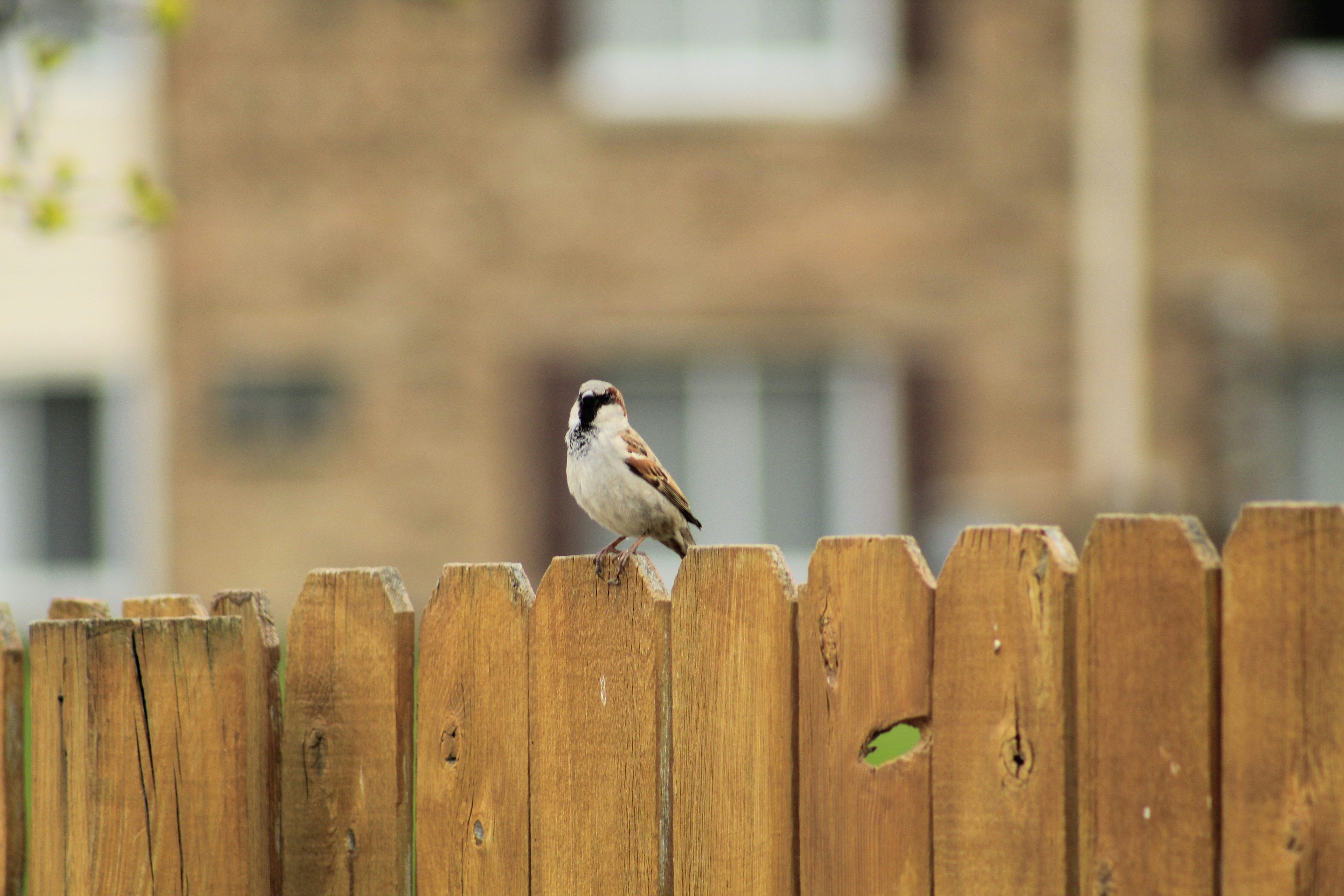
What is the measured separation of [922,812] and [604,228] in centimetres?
861

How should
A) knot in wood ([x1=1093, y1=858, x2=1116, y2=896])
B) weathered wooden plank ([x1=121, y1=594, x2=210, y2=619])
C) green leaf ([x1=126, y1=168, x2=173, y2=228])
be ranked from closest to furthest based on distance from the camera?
knot in wood ([x1=1093, y1=858, x2=1116, y2=896])
weathered wooden plank ([x1=121, y1=594, x2=210, y2=619])
green leaf ([x1=126, y1=168, x2=173, y2=228])

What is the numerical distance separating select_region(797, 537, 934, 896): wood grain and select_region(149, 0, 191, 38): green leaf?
2530 mm

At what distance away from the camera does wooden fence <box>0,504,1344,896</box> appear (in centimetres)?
218

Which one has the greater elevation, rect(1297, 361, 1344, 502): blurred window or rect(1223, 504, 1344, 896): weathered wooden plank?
rect(1297, 361, 1344, 502): blurred window

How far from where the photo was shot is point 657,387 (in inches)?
421

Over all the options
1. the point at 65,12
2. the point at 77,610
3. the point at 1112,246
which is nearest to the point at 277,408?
the point at 1112,246

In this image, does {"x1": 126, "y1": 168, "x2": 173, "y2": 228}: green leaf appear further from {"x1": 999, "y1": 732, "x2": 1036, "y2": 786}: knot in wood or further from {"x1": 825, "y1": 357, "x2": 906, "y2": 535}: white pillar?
{"x1": 825, "y1": 357, "x2": 906, "y2": 535}: white pillar

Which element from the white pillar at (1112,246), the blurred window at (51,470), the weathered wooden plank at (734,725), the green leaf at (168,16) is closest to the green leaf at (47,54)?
the green leaf at (168,16)

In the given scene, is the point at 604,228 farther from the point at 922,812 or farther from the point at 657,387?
the point at 922,812

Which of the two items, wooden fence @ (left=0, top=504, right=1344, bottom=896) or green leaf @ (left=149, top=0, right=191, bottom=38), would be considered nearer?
wooden fence @ (left=0, top=504, right=1344, bottom=896)

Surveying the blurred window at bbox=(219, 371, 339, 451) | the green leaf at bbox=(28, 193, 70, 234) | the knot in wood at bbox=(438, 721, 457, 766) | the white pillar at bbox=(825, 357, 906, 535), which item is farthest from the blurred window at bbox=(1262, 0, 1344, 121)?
the knot in wood at bbox=(438, 721, 457, 766)

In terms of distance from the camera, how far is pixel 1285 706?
7.06 ft

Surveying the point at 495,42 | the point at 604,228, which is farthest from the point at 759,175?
the point at 495,42

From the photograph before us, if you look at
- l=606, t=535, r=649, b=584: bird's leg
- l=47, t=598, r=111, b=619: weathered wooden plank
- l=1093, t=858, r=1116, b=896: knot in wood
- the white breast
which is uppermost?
the white breast
